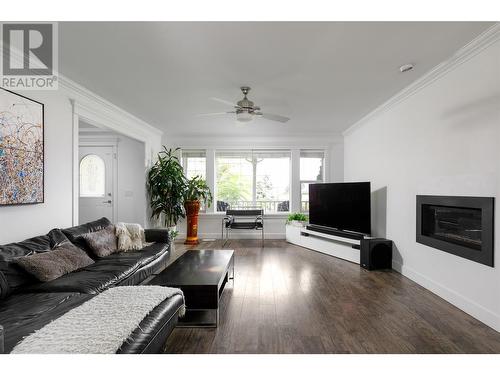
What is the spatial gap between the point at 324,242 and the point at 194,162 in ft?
11.7

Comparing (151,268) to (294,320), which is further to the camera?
(151,268)

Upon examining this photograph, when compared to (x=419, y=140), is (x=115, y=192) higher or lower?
lower

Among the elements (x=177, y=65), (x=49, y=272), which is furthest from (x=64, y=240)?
(x=177, y=65)

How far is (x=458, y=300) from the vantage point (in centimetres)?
270

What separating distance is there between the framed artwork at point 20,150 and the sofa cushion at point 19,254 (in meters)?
0.39

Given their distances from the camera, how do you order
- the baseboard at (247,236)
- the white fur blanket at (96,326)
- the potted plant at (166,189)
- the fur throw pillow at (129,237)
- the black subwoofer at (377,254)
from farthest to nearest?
the baseboard at (247,236) → the potted plant at (166,189) → the black subwoofer at (377,254) → the fur throw pillow at (129,237) → the white fur blanket at (96,326)

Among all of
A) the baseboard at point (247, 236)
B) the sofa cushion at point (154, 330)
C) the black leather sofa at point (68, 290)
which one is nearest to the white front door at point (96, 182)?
the baseboard at point (247, 236)

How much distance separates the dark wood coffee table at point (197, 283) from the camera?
231 cm

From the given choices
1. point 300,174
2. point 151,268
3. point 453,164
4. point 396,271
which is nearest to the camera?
point 453,164

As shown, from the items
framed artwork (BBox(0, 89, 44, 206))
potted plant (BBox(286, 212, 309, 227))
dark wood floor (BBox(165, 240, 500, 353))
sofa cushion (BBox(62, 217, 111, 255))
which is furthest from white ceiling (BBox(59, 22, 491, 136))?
potted plant (BBox(286, 212, 309, 227))

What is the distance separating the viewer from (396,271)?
3.92 meters

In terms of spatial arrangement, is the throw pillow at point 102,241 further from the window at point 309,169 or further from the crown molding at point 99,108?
the window at point 309,169
